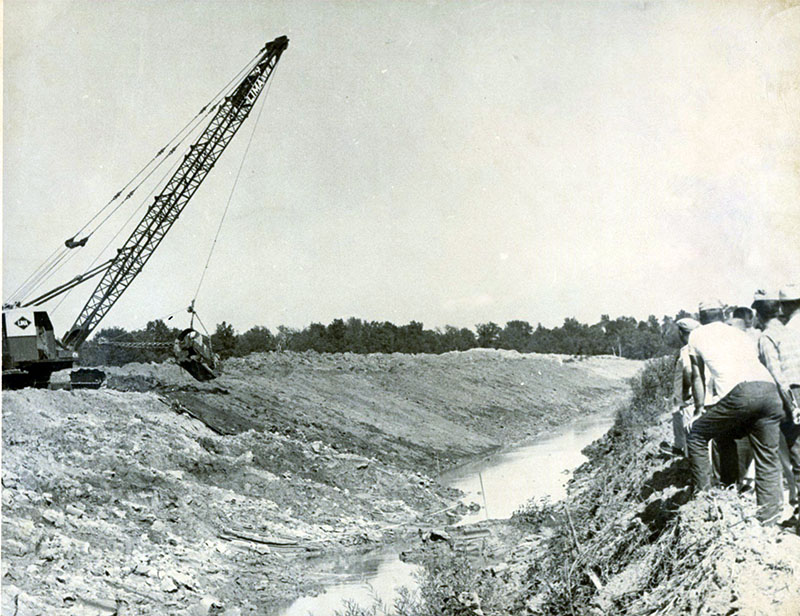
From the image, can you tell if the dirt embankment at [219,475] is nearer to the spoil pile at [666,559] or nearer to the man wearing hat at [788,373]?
the spoil pile at [666,559]

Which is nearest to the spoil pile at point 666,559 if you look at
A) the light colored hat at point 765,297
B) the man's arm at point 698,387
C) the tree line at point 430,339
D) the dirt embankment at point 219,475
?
the man's arm at point 698,387

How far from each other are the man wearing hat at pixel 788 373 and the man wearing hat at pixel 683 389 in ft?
1.55

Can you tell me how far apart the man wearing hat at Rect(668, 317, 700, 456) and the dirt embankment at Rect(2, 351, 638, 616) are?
4176mm

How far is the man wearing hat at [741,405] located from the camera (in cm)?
383

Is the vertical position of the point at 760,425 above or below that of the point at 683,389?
below

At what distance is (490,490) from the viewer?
10.9m

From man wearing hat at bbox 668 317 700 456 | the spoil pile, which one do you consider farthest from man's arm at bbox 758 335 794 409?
the spoil pile

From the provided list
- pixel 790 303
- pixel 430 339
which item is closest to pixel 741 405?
pixel 790 303

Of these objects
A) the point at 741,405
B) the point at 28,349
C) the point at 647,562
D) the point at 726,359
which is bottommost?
the point at 647,562

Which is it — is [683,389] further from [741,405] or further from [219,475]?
[219,475]

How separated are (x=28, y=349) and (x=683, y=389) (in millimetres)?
10718

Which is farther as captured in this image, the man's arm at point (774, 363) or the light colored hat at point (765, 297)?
the light colored hat at point (765, 297)

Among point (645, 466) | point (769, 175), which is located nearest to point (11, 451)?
point (645, 466)

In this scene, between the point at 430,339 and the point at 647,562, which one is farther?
the point at 430,339
